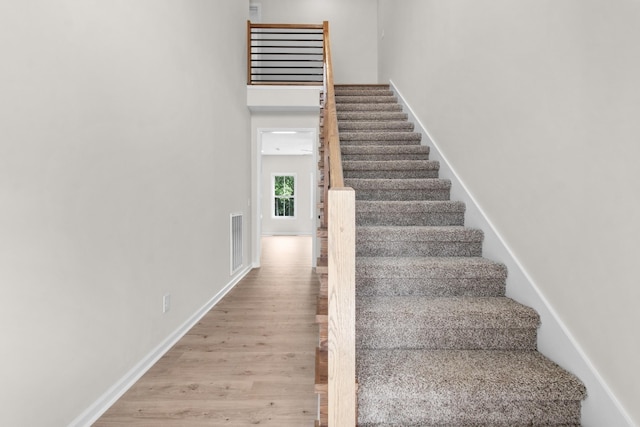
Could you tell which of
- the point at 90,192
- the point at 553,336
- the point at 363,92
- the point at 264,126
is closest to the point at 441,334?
the point at 553,336

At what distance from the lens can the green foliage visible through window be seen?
37.9 feet

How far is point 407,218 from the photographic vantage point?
266 centimetres

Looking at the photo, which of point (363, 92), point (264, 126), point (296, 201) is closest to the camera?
point (363, 92)

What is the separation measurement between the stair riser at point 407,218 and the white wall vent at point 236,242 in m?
2.01

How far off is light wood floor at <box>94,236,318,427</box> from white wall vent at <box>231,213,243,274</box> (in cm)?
78

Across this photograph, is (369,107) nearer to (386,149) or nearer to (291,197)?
(386,149)

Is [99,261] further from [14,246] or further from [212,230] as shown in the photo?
[212,230]

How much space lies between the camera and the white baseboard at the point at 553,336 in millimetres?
1364

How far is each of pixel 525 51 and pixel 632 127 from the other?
2.84 feet

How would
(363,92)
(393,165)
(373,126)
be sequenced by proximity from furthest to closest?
(363,92), (373,126), (393,165)

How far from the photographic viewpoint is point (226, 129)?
3.83 meters

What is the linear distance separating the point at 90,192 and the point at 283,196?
994cm

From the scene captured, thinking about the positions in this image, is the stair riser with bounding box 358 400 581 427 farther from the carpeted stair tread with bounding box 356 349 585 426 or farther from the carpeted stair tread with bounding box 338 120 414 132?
the carpeted stair tread with bounding box 338 120 414 132

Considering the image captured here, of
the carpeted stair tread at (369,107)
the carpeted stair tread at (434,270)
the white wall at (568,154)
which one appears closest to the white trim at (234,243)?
the carpeted stair tread at (369,107)
